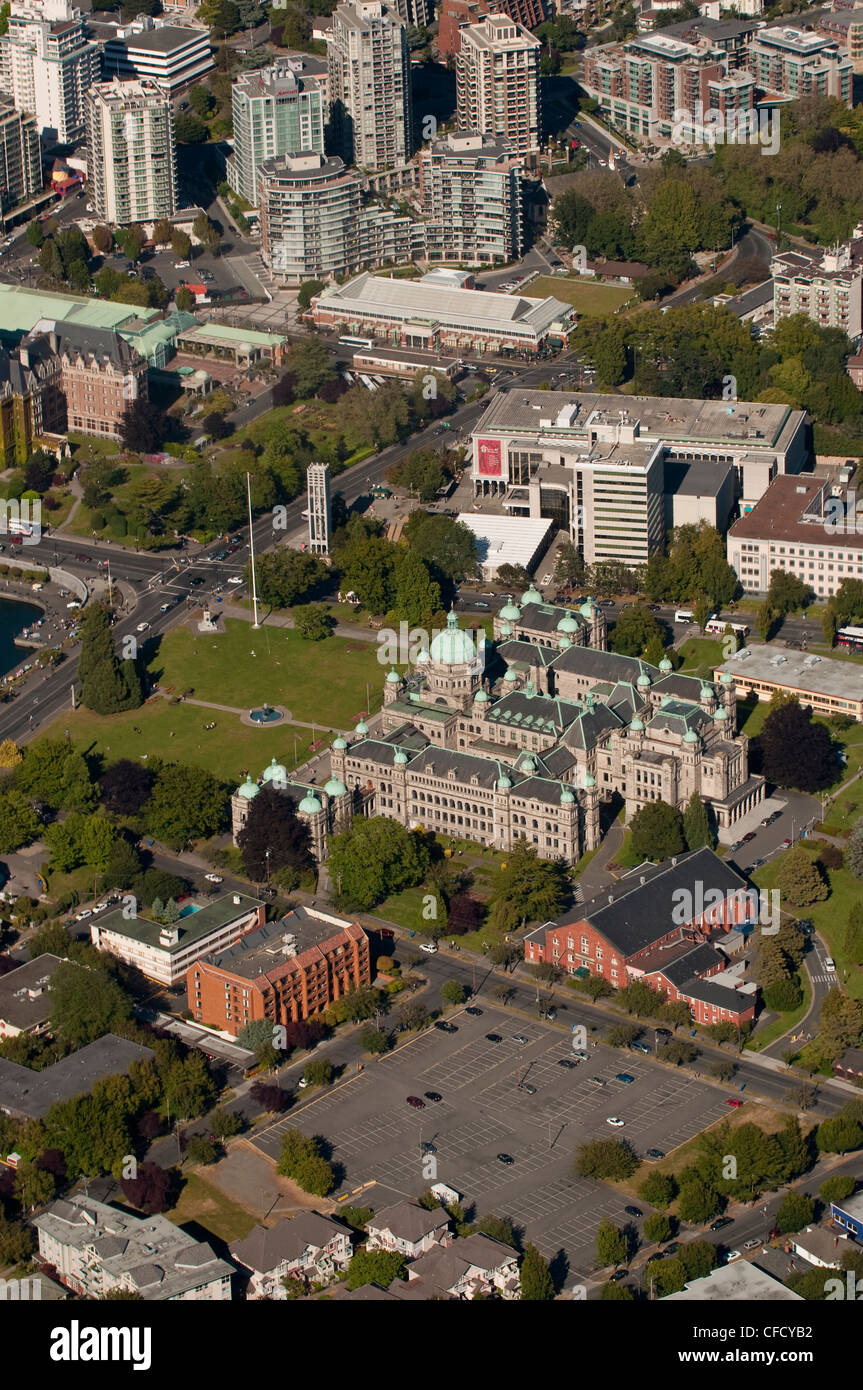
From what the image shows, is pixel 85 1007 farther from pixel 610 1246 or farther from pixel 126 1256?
pixel 610 1246

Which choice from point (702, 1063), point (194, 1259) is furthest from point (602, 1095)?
point (194, 1259)

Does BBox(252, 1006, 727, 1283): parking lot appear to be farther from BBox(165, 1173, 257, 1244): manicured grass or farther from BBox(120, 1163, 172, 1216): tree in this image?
BBox(120, 1163, 172, 1216): tree

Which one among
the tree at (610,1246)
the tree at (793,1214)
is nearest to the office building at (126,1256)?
the tree at (610,1246)

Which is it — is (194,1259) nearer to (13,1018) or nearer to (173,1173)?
(173,1173)

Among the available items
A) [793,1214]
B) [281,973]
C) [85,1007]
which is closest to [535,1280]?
[793,1214]

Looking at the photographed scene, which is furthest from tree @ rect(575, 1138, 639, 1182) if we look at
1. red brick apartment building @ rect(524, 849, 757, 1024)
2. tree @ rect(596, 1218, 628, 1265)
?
red brick apartment building @ rect(524, 849, 757, 1024)

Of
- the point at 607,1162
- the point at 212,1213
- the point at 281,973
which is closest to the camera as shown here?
the point at 212,1213

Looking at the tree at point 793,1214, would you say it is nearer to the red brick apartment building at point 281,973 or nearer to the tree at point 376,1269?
the tree at point 376,1269
